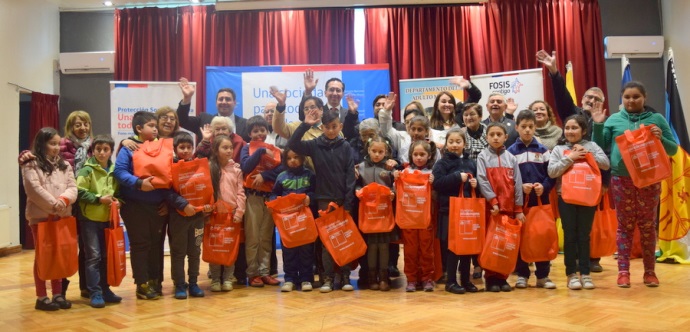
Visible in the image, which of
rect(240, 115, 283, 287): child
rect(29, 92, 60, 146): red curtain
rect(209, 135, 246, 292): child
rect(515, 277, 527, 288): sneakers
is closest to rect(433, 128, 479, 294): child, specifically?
rect(515, 277, 527, 288): sneakers

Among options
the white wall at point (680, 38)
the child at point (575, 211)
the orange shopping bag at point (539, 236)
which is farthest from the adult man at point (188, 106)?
the white wall at point (680, 38)

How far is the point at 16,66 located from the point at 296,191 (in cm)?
501

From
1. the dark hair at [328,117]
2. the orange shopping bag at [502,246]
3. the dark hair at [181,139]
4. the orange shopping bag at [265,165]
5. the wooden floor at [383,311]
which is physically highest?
the dark hair at [328,117]

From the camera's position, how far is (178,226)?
3.98m

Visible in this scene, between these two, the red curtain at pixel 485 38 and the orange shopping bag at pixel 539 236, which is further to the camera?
the red curtain at pixel 485 38

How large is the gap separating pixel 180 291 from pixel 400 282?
1624mm

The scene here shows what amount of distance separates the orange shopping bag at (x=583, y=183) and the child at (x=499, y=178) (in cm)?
30

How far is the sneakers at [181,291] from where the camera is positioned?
155 inches

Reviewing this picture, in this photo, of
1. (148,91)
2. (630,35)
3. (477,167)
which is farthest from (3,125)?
(630,35)

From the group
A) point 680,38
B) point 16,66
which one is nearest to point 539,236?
point 680,38

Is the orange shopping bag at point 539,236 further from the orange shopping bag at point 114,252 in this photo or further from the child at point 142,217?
the orange shopping bag at point 114,252

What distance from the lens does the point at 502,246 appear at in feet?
12.5

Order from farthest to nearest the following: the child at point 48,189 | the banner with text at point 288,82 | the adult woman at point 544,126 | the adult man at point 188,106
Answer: the banner with text at point 288,82 → the adult man at point 188,106 → the adult woman at point 544,126 → the child at point 48,189

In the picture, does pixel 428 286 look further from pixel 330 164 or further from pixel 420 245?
pixel 330 164
